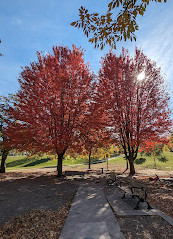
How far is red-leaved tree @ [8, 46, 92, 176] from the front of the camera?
35.3ft

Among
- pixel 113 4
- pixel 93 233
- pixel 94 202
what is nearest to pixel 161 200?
pixel 94 202

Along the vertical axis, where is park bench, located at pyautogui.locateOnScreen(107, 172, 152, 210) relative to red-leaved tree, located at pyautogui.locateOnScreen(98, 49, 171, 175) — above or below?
below

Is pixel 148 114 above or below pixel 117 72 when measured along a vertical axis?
below

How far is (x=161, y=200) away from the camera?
6.44m

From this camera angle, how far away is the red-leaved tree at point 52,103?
10.8m

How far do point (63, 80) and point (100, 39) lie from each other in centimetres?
784

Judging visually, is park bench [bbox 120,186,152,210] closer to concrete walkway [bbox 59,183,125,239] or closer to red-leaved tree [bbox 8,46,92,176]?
concrete walkway [bbox 59,183,125,239]

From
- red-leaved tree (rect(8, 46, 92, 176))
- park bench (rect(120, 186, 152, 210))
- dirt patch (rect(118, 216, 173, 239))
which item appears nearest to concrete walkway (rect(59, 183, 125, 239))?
dirt patch (rect(118, 216, 173, 239))

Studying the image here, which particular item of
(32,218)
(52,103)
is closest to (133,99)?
(52,103)

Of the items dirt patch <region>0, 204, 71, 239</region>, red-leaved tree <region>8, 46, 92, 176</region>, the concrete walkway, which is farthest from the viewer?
red-leaved tree <region>8, 46, 92, 176</region>

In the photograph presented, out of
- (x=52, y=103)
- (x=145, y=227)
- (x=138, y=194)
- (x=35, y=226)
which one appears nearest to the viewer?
(x=145, y=227)

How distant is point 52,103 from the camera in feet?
37.0

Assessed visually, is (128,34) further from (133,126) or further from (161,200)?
(133,126)

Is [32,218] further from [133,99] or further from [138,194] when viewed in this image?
[133,99]
